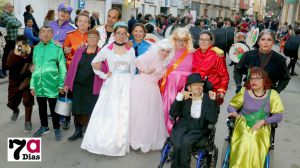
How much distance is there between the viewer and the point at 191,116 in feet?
14.1

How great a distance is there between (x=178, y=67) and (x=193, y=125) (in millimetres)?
1074

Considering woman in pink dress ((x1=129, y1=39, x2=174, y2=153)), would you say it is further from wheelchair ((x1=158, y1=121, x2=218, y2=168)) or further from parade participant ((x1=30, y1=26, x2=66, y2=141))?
parade participant ((x1=30, y1=26, x2=66, y2=141))

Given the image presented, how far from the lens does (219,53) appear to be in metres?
4.90

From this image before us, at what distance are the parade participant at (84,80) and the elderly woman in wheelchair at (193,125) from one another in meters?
1.42

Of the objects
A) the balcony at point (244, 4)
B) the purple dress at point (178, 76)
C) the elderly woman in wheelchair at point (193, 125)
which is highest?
the balcony at point (244, 4)

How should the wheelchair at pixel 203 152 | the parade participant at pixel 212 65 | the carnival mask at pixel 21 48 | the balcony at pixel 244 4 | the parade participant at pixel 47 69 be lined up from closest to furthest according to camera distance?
the wheelchair at pixel 203 152
the parade participant at pixel 212 65
the parade participant at pixel 47 69
the carnival mask at pixel 21 48
the balcony at pixel 244 4

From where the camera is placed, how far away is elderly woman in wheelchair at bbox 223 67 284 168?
152 inches

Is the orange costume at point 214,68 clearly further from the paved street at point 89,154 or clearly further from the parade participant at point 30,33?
the parade participant at point 30,33

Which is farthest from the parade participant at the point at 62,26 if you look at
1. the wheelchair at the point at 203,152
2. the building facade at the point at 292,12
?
the building facade at the point at 292,12

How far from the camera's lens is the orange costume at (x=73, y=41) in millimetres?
5707

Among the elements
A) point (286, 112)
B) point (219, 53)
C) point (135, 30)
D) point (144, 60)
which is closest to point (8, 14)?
point (135, 30)

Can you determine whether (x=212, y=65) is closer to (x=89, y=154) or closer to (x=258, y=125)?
(x=258, y=125)

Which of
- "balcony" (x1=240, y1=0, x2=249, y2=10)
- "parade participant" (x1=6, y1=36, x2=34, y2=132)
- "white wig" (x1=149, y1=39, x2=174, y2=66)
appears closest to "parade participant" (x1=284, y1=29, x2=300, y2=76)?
"white wig" (x1=149, y1=39, x2=174, y2=66)

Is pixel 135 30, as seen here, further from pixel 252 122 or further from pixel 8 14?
pixel 8 14
